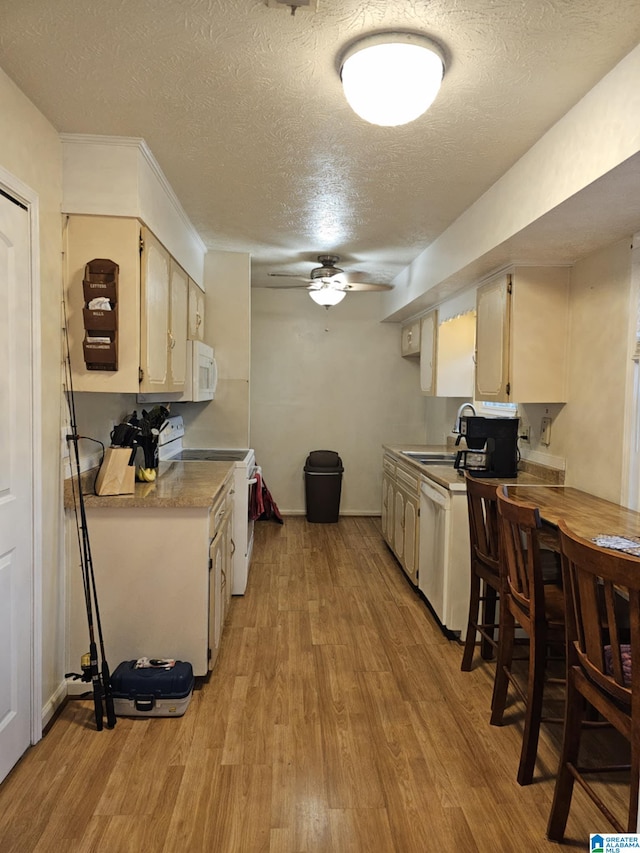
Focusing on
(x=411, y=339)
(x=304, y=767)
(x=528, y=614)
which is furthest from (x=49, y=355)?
(x=411, y=339)

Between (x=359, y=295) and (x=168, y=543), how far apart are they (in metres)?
4.26

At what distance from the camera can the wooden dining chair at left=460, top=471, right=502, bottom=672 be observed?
2.68 meters

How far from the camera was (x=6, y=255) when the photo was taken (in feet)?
6.70

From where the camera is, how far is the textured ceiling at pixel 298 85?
5.34 ft

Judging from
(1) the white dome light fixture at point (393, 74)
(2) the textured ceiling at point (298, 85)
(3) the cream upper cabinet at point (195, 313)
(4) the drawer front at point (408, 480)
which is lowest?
(4) the drawer front at point (408, 480)

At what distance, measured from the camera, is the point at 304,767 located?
218 cm

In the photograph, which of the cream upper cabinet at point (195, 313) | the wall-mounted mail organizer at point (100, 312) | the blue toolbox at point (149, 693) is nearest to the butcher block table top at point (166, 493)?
the wall-mounted mail organizer at point (100, 312)

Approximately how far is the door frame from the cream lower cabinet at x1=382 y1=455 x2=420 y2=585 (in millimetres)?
2431

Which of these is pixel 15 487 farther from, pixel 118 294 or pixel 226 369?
pixel 226 369

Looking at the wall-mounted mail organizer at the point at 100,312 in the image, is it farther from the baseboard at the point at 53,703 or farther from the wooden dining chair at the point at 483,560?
the wooden dining chair at the point at 483,560

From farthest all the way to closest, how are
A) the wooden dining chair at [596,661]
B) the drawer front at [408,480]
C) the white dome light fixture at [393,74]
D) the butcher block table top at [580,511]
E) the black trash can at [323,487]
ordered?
the black trash can at [323,487]
the drawer front at [408,480]
the butcher block table top at [580,511]
the white dome light fixture at [393,74]
the wooden dining chair at [596,661]

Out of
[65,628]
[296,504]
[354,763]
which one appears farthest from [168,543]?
[296,504]

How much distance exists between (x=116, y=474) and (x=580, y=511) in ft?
7.00

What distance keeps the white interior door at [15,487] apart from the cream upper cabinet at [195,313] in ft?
6.08
